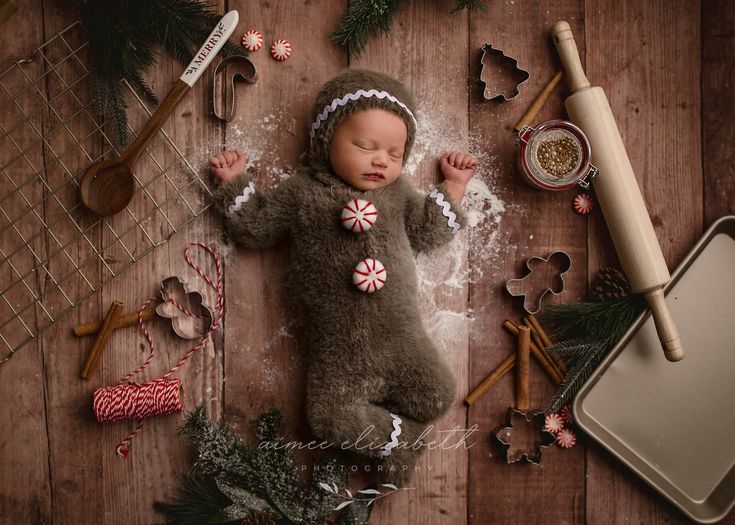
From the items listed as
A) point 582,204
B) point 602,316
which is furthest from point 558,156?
point 602,316

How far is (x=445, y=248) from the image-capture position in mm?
1319

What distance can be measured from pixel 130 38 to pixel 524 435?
1.25 metres

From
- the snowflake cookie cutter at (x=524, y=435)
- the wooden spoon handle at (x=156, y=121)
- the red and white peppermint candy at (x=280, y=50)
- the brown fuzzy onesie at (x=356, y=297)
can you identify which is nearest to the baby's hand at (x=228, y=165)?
the brown fuzzy onesie at (x=356, y=297)

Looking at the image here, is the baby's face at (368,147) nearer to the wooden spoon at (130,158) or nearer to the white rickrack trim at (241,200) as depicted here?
the white rickrack trim at (241,200)

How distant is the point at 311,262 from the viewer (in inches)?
46.7

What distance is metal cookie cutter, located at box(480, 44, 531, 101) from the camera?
A: 133cm

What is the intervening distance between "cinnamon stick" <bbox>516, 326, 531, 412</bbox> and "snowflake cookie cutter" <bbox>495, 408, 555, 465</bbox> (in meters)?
0.02

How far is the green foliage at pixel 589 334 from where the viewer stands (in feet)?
4.17

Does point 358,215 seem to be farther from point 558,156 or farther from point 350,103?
point 558,156

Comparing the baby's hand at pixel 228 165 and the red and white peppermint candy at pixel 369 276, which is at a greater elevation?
the baby's hand at pixel 228 165

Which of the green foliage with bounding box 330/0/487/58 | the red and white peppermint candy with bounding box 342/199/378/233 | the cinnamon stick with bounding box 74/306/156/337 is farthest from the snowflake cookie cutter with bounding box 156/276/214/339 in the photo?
the green foliage with bounding box 330/0/487/58

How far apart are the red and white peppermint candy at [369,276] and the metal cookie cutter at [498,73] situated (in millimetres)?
515

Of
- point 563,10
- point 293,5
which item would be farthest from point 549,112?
point 293,5

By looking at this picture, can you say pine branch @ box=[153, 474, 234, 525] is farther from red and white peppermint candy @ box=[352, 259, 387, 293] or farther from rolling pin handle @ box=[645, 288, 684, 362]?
rolling pin handle @ box=[645, 288, 684, 362]
